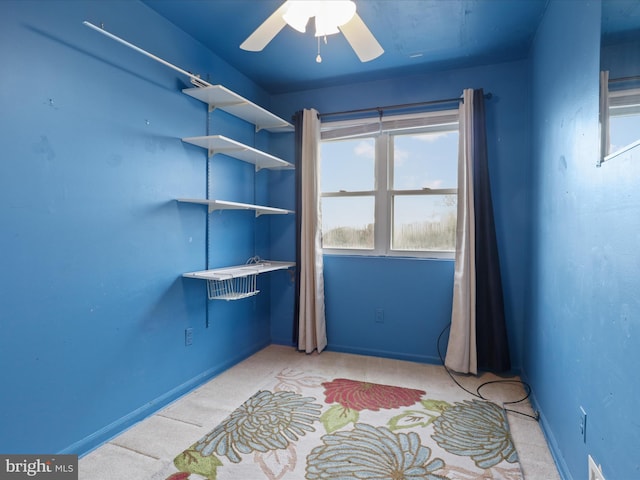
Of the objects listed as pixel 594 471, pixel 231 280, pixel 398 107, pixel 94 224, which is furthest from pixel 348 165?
pixel 594 471

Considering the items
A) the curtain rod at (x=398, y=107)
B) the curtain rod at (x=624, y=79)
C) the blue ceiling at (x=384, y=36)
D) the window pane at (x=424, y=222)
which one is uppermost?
Answer: the blue ceiling at (x=384, y=36)

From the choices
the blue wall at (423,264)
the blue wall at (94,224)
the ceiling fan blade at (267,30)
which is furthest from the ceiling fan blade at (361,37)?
the blue wall at (423,264)

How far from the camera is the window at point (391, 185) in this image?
303cm

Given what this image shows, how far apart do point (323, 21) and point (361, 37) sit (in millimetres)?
221

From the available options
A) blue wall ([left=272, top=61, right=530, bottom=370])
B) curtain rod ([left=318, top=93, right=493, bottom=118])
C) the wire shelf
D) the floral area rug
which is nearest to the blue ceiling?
blue wall ([left=272, top=61, right=530, bottom=370])

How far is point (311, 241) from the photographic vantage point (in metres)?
3.24

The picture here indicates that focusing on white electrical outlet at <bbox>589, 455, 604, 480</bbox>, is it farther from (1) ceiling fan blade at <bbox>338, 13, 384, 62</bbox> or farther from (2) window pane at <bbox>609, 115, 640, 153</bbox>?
(1) ceiling fan blade at <bbox>338, 13, 384, 62</bbox>

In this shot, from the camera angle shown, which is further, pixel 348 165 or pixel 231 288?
pixel 348 165

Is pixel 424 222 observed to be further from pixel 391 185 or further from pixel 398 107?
pixel 398 107

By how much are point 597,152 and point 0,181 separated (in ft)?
7.83

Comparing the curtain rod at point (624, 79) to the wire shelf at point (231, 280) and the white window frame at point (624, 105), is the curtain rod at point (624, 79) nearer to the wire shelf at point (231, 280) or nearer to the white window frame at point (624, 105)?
the white window frame at point (624, 105)

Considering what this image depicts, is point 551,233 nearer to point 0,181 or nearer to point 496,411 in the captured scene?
point 496,411

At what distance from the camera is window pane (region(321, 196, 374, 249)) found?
3.28m

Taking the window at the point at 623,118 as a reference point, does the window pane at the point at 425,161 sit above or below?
above
